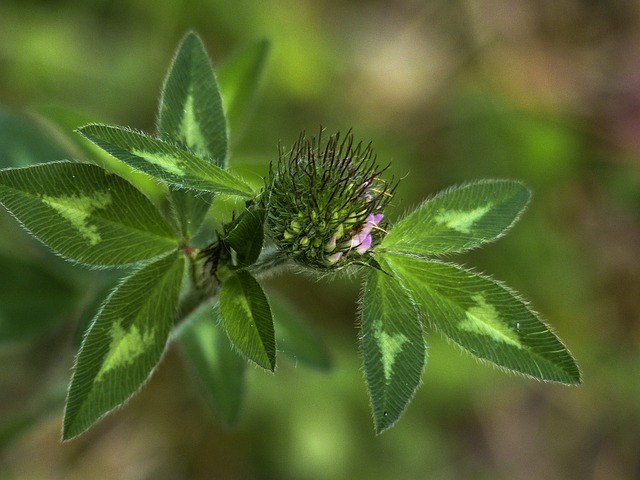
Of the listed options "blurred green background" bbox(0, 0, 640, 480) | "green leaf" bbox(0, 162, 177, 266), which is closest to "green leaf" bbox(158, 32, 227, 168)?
"green leaf" bbox(0, 162, 177, 266)

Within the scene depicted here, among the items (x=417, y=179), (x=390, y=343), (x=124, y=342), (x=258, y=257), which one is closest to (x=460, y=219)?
(x=390, y=343)

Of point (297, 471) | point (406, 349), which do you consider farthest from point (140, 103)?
point (406, 349)

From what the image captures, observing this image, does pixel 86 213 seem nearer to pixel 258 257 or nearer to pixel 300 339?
pixel 258 257

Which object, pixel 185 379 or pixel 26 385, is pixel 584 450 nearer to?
pixel 185 379

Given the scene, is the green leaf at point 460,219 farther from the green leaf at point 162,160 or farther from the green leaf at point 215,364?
the green leaf at point 215,364

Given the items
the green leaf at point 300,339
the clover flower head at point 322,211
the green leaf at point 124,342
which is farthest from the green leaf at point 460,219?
the green leaf at point 300,339

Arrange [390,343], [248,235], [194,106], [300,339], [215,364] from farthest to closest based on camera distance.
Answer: [300,339] → [215,364] → [194,106] → [390,343] → [248,235]

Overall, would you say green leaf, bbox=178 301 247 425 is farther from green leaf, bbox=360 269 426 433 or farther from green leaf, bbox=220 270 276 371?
green leaf, bbox=360 269 426 433
